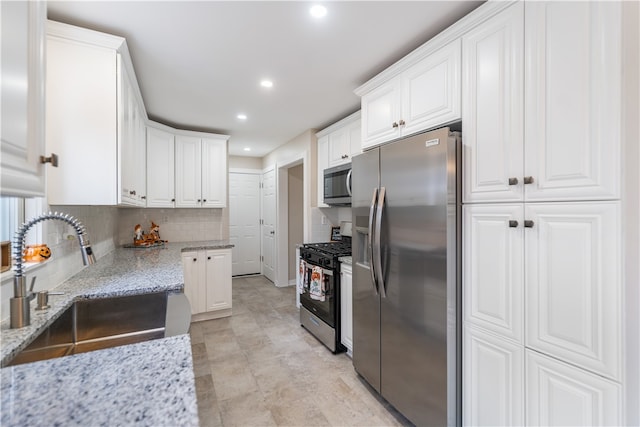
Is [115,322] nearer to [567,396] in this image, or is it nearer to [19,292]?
[19,292]

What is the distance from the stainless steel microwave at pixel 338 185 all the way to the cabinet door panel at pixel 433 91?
1149 mm

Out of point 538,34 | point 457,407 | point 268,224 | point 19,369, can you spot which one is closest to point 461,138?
point 538,34

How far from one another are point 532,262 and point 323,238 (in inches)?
113

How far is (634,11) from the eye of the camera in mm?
1048

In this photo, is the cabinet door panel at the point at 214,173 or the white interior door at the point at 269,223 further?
the white interior door at the point at 269,223

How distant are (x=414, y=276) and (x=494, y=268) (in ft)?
1.39

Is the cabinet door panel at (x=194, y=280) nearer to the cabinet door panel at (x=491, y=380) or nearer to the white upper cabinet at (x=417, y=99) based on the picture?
the white upper cabinet at (x=417, y=99)

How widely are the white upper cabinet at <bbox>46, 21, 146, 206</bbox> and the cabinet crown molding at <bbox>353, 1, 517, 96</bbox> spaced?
66.7 inches

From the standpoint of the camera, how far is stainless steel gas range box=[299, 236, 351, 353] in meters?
2.69

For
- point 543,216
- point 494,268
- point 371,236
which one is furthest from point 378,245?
point 543,216

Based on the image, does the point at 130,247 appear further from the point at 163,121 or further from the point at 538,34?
the point at 538,34

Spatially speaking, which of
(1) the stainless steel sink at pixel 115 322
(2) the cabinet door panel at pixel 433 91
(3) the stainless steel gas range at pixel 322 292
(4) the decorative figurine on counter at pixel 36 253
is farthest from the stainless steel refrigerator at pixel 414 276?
(4) the decorative figurine on counter at pixel 36 253

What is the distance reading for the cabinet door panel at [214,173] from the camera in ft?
12.9

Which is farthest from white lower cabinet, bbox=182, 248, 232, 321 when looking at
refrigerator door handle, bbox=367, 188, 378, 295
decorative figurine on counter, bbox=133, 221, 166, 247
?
refrigerator door handle, bbox=367, 188, 378, 295
